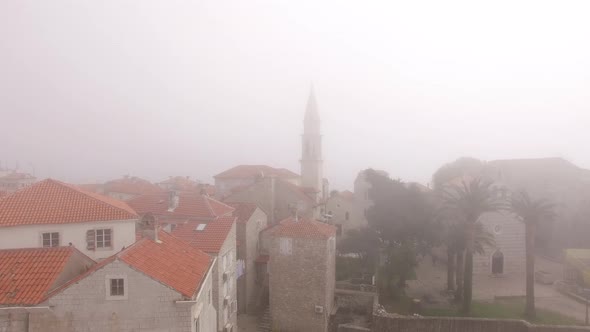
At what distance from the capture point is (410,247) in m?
31.0

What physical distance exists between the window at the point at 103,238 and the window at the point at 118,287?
6997 millimetres

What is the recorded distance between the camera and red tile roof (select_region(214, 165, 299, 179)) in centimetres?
5144

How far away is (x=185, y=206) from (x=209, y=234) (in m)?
8.02

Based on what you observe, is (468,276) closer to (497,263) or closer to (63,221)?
(497,263)

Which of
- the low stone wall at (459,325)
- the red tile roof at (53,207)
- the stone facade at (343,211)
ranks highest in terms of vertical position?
the red tile roof at (53,207)

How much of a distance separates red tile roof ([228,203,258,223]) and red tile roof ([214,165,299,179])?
54.9 ft

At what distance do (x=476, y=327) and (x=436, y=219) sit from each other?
1183cm

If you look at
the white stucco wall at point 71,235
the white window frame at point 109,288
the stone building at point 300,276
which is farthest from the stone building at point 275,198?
the white window frame at point 109,288

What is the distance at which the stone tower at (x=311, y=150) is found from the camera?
2210 inches

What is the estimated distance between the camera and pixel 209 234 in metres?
23.0

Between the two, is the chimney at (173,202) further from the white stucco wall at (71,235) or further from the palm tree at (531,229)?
the palm tree at (531,229)

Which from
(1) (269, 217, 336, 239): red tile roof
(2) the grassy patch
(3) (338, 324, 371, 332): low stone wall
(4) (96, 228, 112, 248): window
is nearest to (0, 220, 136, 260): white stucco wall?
(4) (96, 228, 112, 248): window

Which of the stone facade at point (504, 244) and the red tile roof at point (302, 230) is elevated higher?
the red tile roof at point (302, 230)

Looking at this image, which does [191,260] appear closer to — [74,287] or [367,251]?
[74,287]
